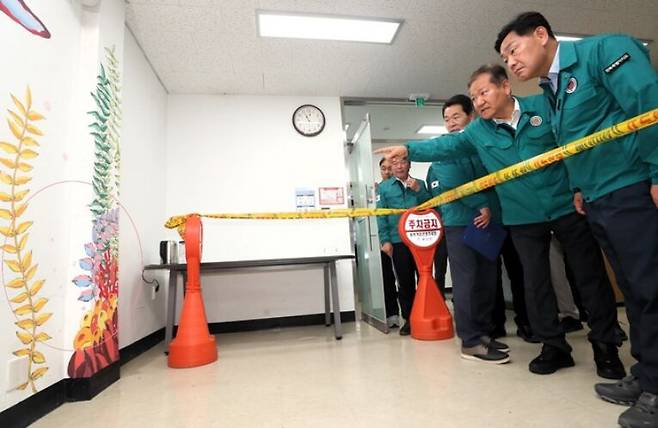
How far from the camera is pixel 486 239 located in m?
2.02

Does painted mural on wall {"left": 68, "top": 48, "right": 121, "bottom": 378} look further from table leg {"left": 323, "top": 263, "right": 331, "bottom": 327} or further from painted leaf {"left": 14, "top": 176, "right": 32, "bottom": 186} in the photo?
table leg {"left": 323, "top": 263, "right": 331, "bottom": 327}

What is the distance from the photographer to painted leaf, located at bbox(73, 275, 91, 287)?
1695 mm

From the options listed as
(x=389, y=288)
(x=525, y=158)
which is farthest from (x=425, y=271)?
(x=525, y=158)

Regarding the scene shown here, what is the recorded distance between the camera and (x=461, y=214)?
2.11 metres

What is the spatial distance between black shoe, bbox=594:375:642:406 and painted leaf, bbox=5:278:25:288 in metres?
2.31

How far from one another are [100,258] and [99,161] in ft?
1.75

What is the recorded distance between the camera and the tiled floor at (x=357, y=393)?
4.10 ft

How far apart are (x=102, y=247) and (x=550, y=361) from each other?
2.38m

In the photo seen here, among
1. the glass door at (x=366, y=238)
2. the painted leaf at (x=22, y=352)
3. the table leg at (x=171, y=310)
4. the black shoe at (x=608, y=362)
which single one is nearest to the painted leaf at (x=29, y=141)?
the painted leaf at (x=22, y=352)

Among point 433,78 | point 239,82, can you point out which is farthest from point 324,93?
point 433,78

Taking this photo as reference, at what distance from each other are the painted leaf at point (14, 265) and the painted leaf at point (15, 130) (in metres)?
0.50

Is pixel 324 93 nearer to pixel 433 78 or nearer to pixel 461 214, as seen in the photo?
pixel 433 78

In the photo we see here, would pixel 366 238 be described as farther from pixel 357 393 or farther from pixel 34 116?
pixel 34 116

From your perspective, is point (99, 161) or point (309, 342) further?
point (309, 342)
